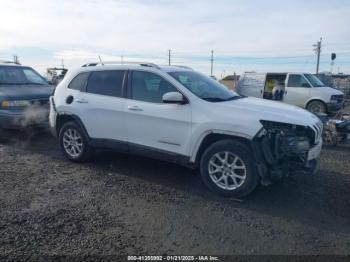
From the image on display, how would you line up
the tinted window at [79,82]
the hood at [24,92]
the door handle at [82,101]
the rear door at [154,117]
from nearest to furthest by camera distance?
the rear door at [154,117] → the door handle at [82,101] → the tinted window at [79,82] → the hood at [24,92]

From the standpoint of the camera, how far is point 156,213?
419 cm

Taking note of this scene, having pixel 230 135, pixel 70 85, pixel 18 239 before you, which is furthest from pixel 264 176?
pixel 70 85

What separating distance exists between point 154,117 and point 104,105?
1052mm

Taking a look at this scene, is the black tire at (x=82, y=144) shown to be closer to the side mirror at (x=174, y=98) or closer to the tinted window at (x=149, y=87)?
the tinted window at (x=149, y=87)

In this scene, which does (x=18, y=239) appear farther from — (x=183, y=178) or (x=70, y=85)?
(x=70, y=85)

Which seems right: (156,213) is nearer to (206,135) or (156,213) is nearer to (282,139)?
(206,135)

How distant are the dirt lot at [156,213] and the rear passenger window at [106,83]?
4.49ft

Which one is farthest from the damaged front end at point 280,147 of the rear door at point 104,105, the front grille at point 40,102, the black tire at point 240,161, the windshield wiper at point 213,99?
the front grille at point 40,102

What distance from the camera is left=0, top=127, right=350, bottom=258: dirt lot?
3432 millimetres

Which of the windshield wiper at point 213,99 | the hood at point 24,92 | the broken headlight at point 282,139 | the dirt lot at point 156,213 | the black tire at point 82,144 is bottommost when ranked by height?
the dirt lot at point 156,213

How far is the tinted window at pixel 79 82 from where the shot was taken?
600cm

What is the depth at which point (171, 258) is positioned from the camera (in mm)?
3201

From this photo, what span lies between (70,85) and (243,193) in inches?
146

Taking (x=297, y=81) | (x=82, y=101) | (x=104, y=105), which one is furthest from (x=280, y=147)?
(x=297, y=81)
